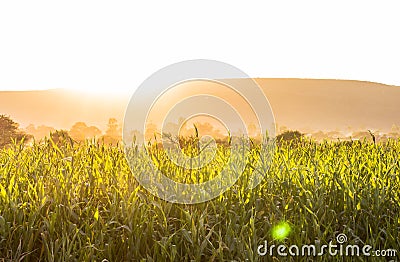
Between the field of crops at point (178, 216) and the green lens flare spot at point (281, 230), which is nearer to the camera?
the field of crops at point (178, 216)

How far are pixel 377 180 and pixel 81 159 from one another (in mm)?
2984

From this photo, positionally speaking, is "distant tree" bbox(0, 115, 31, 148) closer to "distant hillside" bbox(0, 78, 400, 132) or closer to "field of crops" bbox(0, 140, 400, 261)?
"field of crops" bbox(0, 140, 400, 261)

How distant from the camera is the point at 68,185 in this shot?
392 cm

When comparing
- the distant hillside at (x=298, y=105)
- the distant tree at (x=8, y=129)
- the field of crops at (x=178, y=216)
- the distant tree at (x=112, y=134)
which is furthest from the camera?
the distant hillside at (x=298, y=105)

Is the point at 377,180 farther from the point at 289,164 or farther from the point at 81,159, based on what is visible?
the point at 81,159

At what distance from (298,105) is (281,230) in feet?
143

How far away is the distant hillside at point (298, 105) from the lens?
41438 millimetres

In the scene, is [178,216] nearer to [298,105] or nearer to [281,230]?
[281,230]

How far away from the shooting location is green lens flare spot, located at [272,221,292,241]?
11.3 feet

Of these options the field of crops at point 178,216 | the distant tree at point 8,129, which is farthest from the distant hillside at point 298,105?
the field of crops at point 178,216

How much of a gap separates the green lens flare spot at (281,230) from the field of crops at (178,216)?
0.02 meters

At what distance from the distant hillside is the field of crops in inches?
1349

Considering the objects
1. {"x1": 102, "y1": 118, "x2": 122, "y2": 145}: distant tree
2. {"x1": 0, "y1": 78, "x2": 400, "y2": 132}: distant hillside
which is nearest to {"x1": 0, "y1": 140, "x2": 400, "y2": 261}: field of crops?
{"x1": 102, "y1": 118, "x2": 122, "y2": 145}: distant tree

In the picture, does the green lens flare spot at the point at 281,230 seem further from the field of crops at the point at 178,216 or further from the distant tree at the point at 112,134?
A: the distant tree at the point at 112,134
